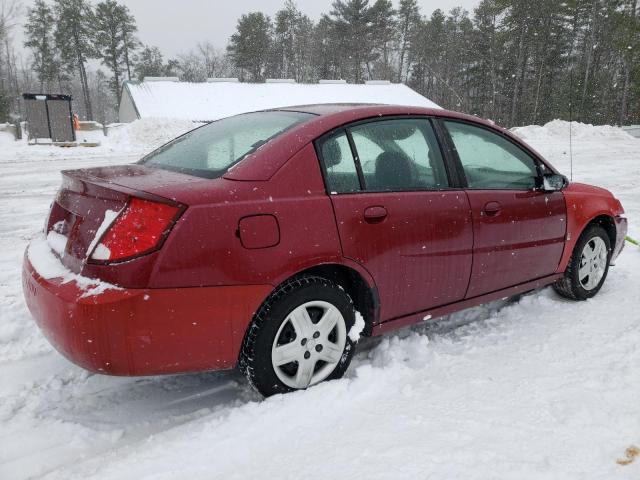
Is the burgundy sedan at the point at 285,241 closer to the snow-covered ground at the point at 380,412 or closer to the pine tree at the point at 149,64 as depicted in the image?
the snow-covered ground at the point at 380,412

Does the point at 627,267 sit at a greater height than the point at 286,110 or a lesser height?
lesser

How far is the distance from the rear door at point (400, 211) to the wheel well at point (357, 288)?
0.20 feet

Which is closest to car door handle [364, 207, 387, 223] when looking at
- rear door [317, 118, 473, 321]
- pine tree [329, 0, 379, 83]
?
rear door [317, 118, 473, 321]

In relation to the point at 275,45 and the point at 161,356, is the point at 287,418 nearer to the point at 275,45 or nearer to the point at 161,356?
the point at 161,356

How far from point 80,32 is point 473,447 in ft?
186

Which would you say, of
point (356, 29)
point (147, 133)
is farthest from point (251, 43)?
point (147, 133)

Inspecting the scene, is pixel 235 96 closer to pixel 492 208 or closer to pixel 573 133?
pixel 573 133

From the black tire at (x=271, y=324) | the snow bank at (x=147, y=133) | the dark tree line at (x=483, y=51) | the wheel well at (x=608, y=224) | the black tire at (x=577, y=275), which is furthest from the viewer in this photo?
the dark tree line at (x=483, y=51)

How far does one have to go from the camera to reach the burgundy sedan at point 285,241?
6.97 feet

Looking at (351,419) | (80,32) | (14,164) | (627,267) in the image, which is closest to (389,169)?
(351,419)

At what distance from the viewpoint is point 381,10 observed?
1890 inches

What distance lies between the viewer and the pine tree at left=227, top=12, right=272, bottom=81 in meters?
52.3

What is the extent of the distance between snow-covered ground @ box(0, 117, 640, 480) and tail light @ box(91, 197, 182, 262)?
2.92ft

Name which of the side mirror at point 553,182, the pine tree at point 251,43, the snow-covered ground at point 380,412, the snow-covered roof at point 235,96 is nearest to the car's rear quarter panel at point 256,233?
the snow-covered ground at point 380,412
